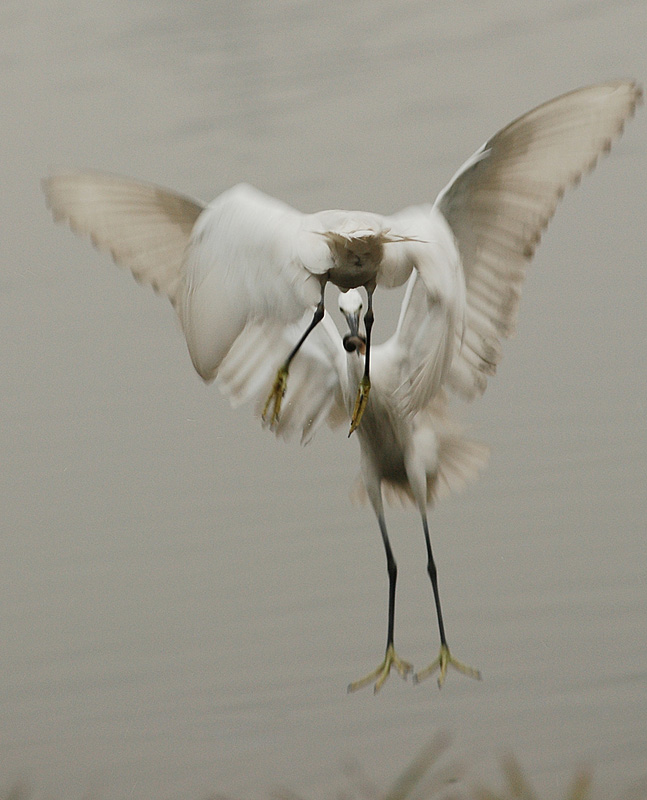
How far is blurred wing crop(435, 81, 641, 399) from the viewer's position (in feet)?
6.60

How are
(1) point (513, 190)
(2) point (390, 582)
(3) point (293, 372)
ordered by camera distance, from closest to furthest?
(1) point (513, 190)
(3) point (293, 372)
(2) point (390, 582)

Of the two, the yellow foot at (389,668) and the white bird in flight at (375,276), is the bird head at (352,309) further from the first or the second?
the yellow foot at (389,668)

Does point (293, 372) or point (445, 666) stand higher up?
point (293, 372)

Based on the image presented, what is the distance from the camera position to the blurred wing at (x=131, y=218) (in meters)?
2.09

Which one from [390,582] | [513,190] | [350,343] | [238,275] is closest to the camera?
[238,275]

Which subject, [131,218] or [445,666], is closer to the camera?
[131,218]

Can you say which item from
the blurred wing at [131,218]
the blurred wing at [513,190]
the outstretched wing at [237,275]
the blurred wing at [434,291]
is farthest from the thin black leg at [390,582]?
the outstretched wing at [237,275]

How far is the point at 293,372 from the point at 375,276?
1.99 ft

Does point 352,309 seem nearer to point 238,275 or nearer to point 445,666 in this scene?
point 238,275

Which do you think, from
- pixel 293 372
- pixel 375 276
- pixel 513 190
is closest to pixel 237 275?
pixel 375 276

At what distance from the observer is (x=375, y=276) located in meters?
1.84

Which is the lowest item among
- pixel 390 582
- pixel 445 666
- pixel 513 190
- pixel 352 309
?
pixel 445 666

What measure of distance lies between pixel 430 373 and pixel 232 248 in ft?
1.02

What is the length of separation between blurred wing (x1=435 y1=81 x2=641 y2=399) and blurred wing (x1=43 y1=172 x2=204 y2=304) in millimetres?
394
